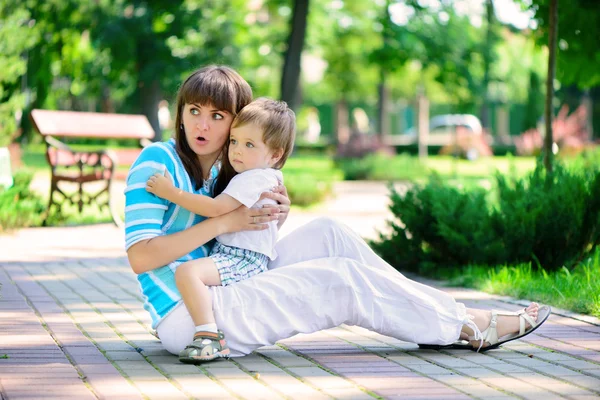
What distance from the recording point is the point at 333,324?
423 centimetres

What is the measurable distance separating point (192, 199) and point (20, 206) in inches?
284

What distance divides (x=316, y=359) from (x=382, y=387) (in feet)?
2.09

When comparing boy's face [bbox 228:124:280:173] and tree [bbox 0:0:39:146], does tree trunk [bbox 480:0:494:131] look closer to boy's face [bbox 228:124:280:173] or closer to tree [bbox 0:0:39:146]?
tree [bbox 0:0:39:146]

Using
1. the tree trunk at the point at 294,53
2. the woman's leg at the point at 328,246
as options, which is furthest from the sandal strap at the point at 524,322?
the tree trunk at the point at 294,53

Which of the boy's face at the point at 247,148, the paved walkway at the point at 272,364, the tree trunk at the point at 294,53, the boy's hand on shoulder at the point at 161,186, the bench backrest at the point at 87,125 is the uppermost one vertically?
the tree trunk at the point at 294,53

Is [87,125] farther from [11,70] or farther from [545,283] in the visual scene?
[545,283]

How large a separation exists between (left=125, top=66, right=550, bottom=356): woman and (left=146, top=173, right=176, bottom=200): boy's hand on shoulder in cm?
8

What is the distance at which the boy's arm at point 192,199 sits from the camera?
4047 mm

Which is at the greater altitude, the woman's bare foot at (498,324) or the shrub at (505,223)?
the shrub at (505,223)

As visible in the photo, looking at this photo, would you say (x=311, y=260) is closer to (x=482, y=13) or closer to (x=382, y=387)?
(x=382, y=387)

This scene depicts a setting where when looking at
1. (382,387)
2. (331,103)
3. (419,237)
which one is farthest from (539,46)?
(331,103)

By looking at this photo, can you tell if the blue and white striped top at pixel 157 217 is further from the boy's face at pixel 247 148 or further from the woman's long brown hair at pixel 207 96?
the boy's face at pixel 247 148

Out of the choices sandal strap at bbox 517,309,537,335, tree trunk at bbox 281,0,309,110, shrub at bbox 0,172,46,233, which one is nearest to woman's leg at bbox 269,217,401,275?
sandal strap at bbox 517,309,537,335

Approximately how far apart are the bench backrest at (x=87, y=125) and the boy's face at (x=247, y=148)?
26.0ft
